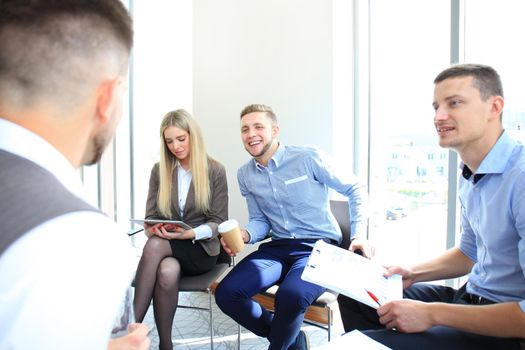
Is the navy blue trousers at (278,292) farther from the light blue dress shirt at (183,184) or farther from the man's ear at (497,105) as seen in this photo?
the man's ear at (497,105)

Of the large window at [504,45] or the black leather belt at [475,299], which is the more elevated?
the large window at [504,45]

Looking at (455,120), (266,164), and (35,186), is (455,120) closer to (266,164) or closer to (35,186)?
(266,164)

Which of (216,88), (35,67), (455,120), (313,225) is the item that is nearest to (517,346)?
(455,120)

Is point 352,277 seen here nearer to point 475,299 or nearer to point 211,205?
point 475,299

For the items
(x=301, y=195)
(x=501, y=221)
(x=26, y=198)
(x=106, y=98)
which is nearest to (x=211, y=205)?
(x=301, y=195)

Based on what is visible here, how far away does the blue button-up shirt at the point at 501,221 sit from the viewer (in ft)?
3.78

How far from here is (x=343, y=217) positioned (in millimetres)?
2094

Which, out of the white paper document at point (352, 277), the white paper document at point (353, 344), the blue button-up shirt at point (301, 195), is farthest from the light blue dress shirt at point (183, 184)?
the white paper document at point (353, 344)

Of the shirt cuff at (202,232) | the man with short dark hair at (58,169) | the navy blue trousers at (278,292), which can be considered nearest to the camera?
the man with short dark hair at (58,169)

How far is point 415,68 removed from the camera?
2.28 m

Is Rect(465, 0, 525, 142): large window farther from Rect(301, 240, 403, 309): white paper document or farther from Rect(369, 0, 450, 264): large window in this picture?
Rect(301, 240, 403, 309): white paper document

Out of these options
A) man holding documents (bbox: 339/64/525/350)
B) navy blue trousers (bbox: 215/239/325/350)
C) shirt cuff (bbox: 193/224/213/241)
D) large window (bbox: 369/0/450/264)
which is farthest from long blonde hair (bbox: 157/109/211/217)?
large window (bbox: 369/0/450/264)

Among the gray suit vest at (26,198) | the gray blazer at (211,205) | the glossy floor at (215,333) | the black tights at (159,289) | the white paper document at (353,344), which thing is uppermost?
the gray suit vest at (26,198)

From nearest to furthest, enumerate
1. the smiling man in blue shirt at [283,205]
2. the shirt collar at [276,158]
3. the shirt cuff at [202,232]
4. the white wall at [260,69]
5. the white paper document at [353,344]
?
the white paper document at [353,344]
the smiling man in blue shirt at [283,205]
the shirt cuff at [202,232]
the shirt collar at [276,158]
the white wall at [260,69]
